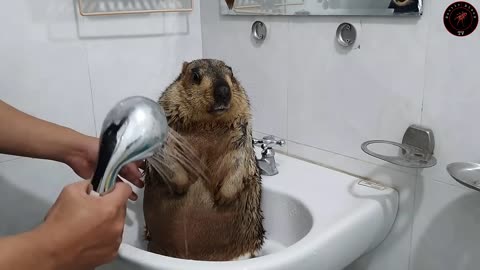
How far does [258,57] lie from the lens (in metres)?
1.30

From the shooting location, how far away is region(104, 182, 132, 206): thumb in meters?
0.57

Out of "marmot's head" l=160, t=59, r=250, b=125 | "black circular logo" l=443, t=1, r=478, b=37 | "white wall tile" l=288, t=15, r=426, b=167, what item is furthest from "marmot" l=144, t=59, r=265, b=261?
"black circular logo" l=443, t=1, r=478, b=37

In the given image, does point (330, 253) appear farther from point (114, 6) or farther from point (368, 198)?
point (114, 6)

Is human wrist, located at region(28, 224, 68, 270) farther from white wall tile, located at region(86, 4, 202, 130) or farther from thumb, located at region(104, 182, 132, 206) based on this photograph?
white wall tile, located at region(86, 4, 202, 130)

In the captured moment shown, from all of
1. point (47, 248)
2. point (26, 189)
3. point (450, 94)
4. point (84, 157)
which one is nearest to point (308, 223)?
point (450, 94)

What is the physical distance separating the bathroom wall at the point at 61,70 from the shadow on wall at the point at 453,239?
0.86 m

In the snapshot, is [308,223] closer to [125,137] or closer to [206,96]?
[206,96]

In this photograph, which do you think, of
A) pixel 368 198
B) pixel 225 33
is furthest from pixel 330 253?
pixel 225 33

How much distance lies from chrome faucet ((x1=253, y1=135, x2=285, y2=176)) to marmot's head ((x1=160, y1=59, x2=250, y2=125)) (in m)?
0.17

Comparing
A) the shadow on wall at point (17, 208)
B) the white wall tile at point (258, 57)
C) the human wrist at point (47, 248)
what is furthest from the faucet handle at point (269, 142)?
the human wrist at point (47, 248)

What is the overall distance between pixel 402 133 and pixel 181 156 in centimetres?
50

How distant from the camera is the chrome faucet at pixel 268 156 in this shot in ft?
3.89

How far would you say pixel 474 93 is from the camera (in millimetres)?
879

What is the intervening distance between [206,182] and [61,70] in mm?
523
